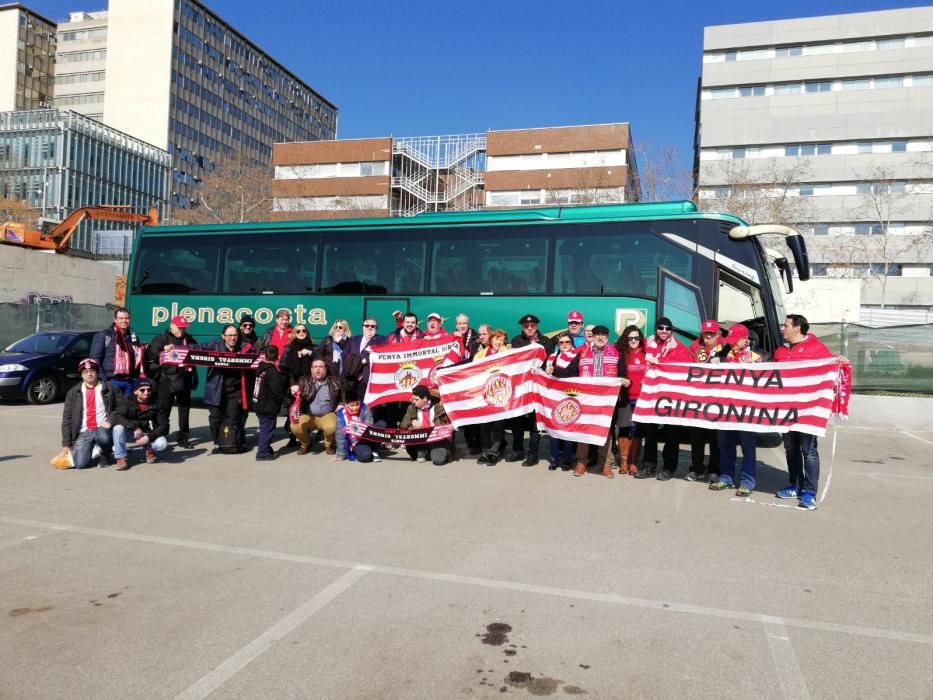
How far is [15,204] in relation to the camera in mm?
59469

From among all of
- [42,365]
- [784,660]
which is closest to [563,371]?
A: [784,660]

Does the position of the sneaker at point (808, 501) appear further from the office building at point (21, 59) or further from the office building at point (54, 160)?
the office building at point (21, 59)

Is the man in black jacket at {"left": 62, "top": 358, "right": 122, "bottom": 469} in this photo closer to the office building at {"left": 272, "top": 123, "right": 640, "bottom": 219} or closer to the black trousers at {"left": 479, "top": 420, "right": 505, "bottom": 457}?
the black trousers at {"left": 479, "top": 420, "right": 505, "bottom": 457}

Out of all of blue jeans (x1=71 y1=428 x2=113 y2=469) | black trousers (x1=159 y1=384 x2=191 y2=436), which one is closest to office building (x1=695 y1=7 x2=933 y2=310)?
black trousers (x1=159 y1=384 x2=191 y2=436)

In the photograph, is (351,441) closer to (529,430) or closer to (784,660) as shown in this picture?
(529,430)

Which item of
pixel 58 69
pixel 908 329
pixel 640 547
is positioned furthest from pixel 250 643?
pixel 58 69

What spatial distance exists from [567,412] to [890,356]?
1083cm

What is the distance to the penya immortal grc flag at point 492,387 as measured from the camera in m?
8.94

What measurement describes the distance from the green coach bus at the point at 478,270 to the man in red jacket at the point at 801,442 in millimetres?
2937

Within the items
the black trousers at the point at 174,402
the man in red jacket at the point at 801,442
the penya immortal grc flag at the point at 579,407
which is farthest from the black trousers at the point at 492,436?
the black trousers at the point at 174,402

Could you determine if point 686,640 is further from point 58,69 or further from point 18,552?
point 58,69

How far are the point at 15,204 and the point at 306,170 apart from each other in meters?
24.9

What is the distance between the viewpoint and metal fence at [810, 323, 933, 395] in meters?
15.4

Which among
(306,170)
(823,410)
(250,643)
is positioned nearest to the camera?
(250,643)
